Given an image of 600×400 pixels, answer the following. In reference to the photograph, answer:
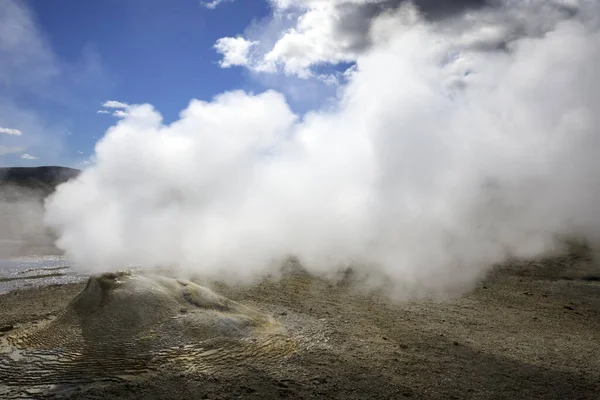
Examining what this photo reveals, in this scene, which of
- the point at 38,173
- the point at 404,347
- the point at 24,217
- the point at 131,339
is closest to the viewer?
the point at 131,339

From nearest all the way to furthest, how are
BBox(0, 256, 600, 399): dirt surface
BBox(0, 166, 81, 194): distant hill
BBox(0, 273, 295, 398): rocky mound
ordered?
BBox(0, 256, 600, 399): dirt surface, BBox(0, 273, 295, 398): rocky mound, BBox(0, 166, 81, 194): distant hill

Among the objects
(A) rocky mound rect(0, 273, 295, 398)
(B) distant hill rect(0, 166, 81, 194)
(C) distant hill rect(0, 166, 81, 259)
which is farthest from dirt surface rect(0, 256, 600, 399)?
(B) distant hill rect(0, 166, 81, 194)

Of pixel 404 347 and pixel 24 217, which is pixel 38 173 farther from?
pixel 404 347

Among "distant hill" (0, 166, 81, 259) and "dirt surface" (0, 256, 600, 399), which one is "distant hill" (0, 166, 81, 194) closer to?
"distant hill" (0, 166, 81, 259)

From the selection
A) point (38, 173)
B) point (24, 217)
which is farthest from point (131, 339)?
point (38, 173)

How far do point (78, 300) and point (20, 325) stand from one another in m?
1.40

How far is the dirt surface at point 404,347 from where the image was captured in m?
5.02

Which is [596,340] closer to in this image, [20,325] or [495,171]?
[20,325]

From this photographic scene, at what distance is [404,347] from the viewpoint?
634 centimetres

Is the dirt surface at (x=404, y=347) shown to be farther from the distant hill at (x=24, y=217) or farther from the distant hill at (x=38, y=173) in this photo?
the distant hill at (x=38, y=173)

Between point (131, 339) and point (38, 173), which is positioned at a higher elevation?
point (38, 173)

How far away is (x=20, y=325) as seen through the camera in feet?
22.7

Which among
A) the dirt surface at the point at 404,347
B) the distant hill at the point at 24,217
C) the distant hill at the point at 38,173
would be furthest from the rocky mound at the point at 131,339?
the distant hill at the point at 38,173

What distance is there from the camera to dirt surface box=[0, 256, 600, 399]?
5.02m
